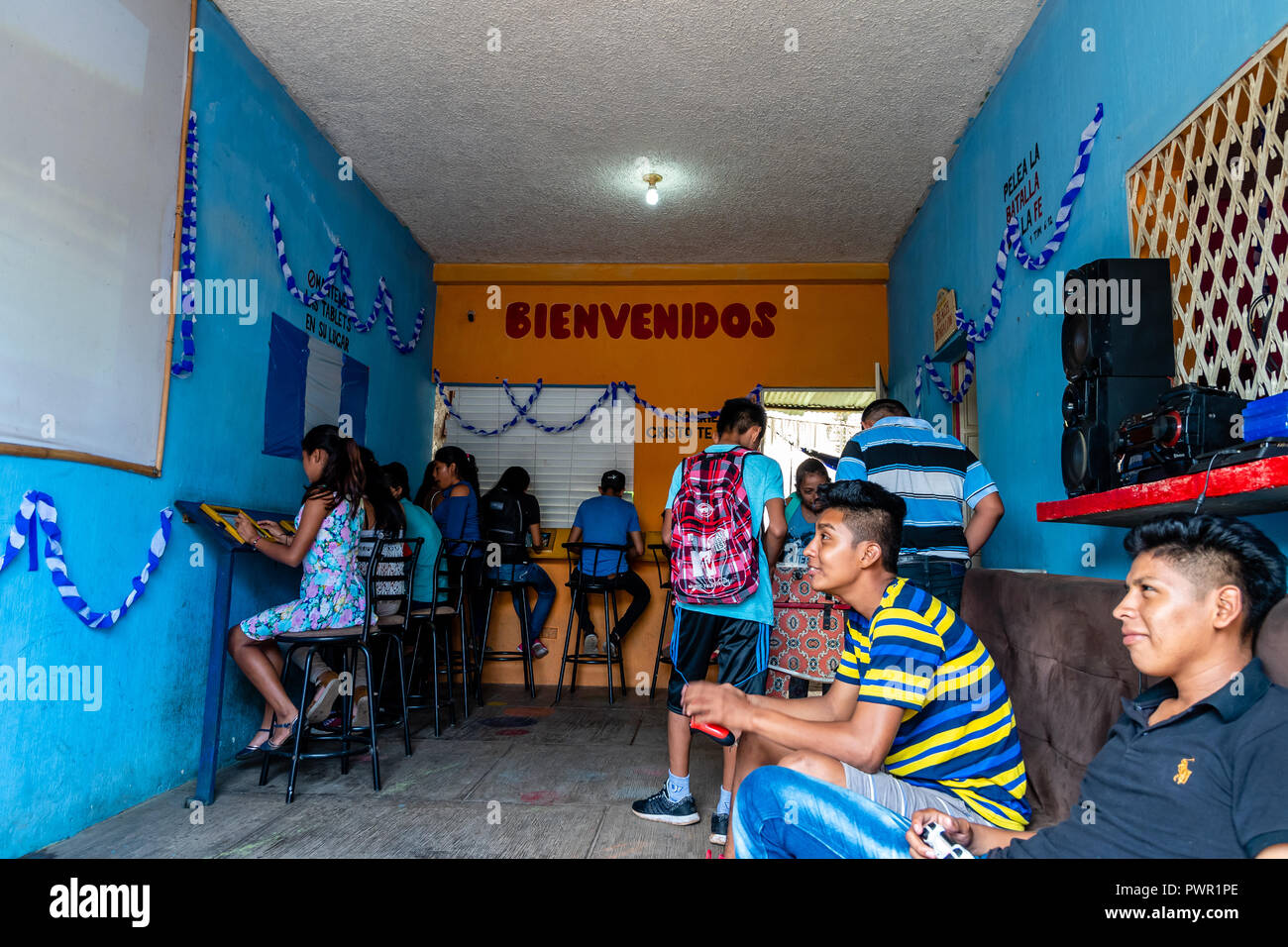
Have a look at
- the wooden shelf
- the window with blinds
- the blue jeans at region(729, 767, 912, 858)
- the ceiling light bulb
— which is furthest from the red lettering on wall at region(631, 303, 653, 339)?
the blue jeans at region(729, 767, 912, 858)

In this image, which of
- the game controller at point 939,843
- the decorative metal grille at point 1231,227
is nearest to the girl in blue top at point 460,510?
the decorative metal grille at point 1231,227

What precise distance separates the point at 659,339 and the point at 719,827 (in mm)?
4311

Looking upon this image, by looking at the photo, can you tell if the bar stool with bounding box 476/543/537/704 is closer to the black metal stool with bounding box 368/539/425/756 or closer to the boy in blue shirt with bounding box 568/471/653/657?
the boy in blue shirt with bounding box 568/471/653/657

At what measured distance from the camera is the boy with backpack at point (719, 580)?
286 centimetres

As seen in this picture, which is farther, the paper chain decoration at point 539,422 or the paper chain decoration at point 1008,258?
the paper chain decoration at point 539,422

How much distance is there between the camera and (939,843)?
124 cm

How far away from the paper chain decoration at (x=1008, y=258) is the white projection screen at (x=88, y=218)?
3.29 metres

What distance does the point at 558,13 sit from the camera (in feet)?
11.5

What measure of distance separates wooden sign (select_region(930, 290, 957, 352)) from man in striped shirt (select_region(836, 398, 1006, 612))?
61.6 inches

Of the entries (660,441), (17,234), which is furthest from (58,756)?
(660,441)

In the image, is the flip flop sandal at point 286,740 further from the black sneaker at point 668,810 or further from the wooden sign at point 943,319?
the wooden sign at point 943,319

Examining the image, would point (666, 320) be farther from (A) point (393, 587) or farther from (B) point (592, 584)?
(A) point (393, 587)

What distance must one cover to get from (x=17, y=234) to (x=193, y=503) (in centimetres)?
116
